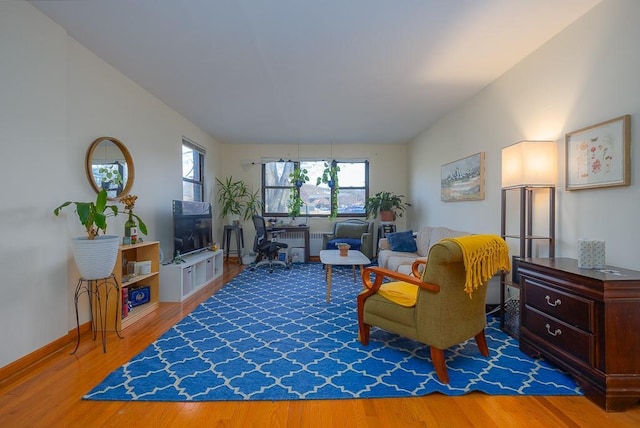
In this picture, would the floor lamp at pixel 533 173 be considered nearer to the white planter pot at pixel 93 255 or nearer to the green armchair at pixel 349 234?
the green armchair at pixel 349 234

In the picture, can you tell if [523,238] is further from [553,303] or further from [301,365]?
[301,365]

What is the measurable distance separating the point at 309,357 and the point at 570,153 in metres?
2.54

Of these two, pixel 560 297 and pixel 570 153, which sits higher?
pixel 570 153

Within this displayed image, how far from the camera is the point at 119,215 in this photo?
3.11m

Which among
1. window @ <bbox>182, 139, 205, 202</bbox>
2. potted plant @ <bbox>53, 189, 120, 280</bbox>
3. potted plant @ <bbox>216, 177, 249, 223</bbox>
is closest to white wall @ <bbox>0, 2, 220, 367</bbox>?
potted plant @ <bbox>53, 189, 120, 280</bbox>

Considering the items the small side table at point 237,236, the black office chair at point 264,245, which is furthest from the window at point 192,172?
the black office chair at point 264,245

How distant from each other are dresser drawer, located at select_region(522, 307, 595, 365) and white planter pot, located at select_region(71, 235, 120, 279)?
3156 mm

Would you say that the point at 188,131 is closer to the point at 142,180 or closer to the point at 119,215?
the point at 142,180

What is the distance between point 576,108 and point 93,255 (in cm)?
381

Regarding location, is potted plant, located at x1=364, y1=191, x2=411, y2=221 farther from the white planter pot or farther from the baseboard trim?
the baseboard trim

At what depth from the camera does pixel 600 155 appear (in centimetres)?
209

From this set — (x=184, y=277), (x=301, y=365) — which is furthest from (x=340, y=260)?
(x=184, y=277)

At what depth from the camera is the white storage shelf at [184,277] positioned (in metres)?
3.58

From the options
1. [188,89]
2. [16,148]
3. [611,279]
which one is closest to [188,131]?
[188,89]
